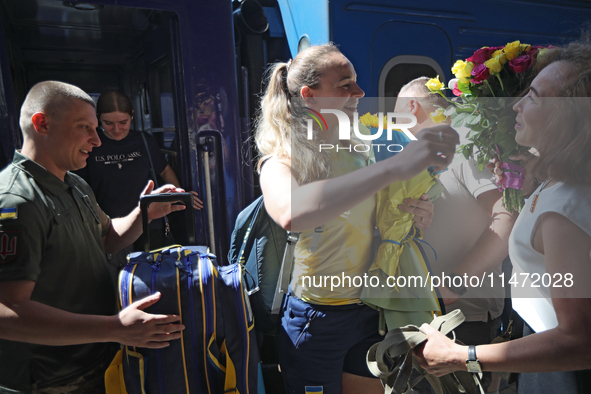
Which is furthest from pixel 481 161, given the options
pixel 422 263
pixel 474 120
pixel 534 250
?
pixel 534 250

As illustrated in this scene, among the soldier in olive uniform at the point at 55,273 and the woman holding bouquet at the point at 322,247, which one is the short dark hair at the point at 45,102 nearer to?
the soldier in olive uniform at the point at 55,273

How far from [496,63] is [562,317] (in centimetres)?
87

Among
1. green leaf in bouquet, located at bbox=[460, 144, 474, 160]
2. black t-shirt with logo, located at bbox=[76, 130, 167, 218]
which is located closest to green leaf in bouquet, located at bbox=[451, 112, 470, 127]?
green leaf in bouquet, located at bbox=[460, 144, 474, 160]

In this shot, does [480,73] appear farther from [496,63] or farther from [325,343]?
[325,343]

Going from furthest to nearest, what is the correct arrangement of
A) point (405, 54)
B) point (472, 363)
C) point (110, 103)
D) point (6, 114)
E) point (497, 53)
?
point (405, 54) → point (110, 103) → point (6, 114) → point (497, 53) → point (472, 363)

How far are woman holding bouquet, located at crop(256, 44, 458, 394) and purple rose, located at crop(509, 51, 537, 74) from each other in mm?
508

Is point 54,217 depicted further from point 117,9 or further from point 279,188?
point 117,9

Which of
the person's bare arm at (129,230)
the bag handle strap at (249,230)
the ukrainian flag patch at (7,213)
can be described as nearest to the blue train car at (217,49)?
the person's bare arm at (129,230)

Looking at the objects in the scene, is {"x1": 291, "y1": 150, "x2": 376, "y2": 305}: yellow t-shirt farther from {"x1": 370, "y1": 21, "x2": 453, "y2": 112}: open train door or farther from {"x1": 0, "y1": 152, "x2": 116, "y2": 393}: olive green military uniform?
{"x1": 370, "y1": 21, "x2": 453, "y2": 112}: open train door

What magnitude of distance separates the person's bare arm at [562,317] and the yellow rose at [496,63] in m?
0.64

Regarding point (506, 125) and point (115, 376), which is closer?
point (115, 376)

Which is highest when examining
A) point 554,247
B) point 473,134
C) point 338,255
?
point 473,134

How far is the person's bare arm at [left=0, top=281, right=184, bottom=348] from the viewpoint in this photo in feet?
3.65

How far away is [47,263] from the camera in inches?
48.9
